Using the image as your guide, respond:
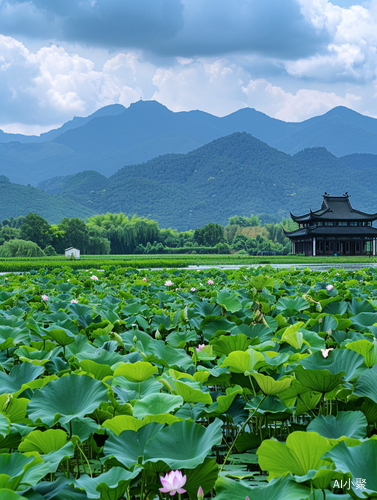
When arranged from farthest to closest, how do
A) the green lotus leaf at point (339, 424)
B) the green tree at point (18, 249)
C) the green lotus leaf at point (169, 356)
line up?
the green tree at point (18, 249)
the green lotus leaf at point (169, 356)
the green lotus leaf at point (339, 424)

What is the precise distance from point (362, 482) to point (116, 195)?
13237cm

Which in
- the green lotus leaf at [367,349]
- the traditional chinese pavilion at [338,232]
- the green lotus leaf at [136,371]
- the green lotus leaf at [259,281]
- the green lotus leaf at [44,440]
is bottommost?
the green lotus leaf at [44,440]

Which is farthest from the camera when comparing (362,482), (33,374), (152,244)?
(152,244)

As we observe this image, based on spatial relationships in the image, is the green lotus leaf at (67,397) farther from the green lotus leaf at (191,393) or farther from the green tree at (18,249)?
the green tree at (18,249)

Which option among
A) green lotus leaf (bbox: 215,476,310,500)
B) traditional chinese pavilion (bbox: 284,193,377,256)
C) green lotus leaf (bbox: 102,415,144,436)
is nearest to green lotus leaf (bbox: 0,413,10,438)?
green lotus leaf (bbox: 102,415,144,436)

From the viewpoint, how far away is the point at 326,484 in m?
0.96

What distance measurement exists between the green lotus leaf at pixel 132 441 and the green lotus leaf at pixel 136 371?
35 cm

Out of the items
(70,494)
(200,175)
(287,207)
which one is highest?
(200,175)

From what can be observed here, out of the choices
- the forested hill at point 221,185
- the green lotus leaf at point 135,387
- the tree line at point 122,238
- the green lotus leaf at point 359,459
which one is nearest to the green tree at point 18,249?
the tree line at point 122,238

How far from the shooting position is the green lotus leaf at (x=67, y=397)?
1319 mm

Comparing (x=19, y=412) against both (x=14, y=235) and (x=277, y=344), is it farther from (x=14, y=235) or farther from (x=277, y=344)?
(x=14, y=235)

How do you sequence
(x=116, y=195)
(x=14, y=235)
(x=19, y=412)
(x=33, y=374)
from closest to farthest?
1. (x=19, y=412)
2. (x=33, y=374)
3. (x=14, y=235)
4. (x=116, y=195)

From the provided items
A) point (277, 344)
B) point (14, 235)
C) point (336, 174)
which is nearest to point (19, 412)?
point (277, 344)

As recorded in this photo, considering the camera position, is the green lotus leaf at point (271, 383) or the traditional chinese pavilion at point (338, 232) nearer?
the green lotus leaf at point (271, 383)
